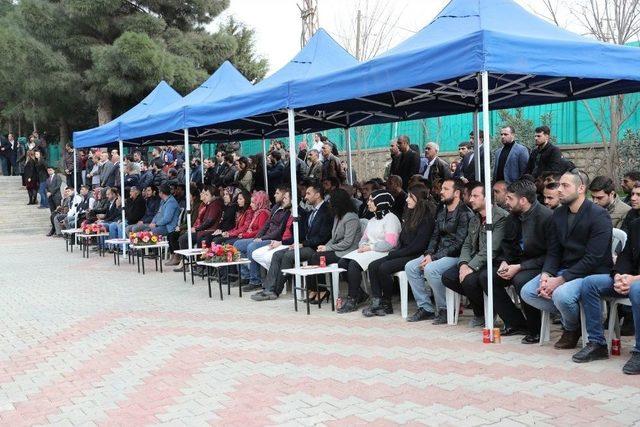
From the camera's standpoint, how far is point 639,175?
6699mm

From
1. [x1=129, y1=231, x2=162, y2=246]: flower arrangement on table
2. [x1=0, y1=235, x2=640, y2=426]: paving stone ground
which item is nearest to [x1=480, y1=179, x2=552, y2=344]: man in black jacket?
[x1=0, y1=235, x2=640, y2=426]: paving stone ground

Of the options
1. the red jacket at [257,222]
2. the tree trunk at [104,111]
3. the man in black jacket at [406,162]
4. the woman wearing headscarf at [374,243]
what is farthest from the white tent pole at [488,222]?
the tree trunk at [104,111]

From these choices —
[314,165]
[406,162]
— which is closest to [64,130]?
[314,165]

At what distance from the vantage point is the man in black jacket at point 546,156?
9.50 meters

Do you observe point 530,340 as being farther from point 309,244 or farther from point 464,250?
point 309,244

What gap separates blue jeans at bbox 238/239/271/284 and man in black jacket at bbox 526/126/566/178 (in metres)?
3.96

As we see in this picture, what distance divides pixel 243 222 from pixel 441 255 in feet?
15.1

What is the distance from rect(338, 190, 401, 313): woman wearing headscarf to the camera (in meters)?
8.12

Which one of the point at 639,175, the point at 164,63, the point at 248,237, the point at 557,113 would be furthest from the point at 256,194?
the point at 164,63

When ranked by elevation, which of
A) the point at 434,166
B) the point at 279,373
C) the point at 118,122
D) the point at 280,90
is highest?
the point at 118,122

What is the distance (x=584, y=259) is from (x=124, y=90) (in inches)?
915

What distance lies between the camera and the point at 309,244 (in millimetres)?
9188

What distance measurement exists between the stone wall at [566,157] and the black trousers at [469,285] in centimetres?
955

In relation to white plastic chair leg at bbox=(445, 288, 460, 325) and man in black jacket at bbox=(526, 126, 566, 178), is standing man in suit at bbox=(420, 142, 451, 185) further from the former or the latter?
white plastic chair leg at bbox=(445, 288, 460, 325)
